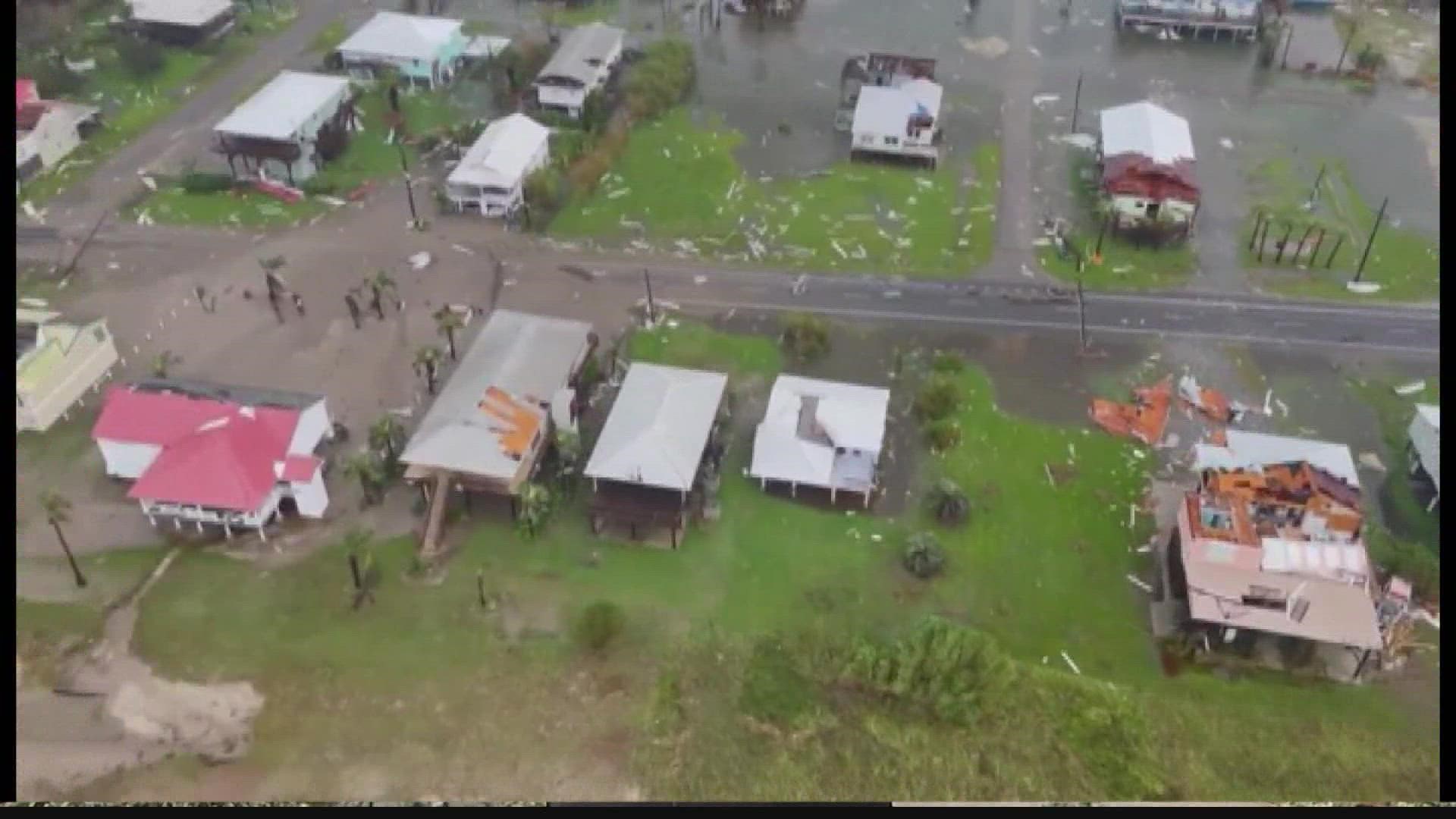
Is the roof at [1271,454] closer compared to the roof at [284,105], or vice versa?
the roof at [1271,454]

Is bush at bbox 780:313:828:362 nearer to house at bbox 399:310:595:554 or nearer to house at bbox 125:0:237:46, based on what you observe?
house at bbox 399:310:595:554

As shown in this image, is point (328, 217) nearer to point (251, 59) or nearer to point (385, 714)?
point (251, 59)

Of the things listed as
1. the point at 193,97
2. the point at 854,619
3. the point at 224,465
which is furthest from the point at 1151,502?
the point at 193,97

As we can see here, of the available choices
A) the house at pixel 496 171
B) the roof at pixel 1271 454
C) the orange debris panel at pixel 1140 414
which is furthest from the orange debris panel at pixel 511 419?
the roof at pixel 1271 454

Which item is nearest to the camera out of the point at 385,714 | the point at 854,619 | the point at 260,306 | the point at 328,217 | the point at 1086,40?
the point at 385,714

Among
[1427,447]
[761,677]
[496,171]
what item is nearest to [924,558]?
[761,677]

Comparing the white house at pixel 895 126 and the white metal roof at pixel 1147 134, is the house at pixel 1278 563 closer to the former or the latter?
the white metal roof at pixel 1147 134
